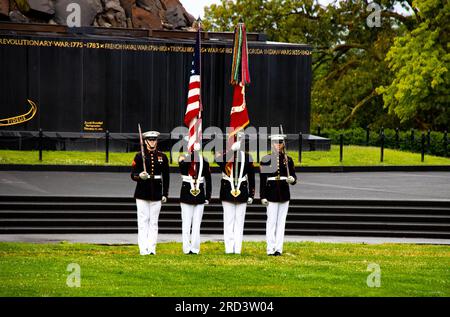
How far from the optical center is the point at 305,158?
32875 mm

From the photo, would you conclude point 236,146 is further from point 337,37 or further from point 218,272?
point 337,37

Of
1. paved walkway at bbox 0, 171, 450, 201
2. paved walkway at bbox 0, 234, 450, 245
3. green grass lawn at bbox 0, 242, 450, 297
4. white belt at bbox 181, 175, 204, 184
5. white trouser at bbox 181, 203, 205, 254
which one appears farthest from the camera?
paved walkway at bbox 0, 171, 450, 201

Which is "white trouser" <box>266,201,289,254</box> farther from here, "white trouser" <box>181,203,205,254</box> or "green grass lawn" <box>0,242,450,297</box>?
"white trouser" <box>181,203,205,254</box>

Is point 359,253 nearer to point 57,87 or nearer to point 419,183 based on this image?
point 419,183

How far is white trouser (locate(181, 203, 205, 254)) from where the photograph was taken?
17.6 metres

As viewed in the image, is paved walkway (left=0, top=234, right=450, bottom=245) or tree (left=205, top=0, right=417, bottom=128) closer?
paved walkway (left=0, top=234, right=450, bottom=245)

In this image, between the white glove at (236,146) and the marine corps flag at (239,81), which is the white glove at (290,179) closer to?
the white glove at (236,146)

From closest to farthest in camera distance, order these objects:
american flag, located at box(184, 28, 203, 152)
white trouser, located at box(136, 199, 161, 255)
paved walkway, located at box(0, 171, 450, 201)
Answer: white trouser, located at box(136, 199, 161, 255)
american flag, located at box(184, 28, 203, 152)
paved walkway, located at box(0, 171, 450, 201)

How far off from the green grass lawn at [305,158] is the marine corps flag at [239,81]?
1124 centimetres

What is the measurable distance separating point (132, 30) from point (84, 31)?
4.50 ft

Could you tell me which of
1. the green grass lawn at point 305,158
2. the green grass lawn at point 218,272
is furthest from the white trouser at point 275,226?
the green grass lawn at point 305,158

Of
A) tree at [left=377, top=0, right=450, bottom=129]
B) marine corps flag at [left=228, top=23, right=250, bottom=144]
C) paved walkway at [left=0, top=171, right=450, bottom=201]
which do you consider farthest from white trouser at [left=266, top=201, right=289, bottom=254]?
tree at [left=377, top=0, right=450, bottom=129]

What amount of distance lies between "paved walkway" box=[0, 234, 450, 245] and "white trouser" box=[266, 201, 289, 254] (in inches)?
131

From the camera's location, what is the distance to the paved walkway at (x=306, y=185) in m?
24.5
